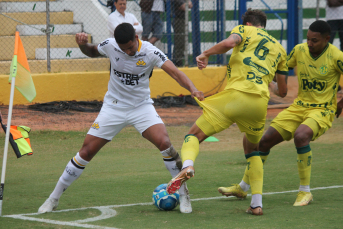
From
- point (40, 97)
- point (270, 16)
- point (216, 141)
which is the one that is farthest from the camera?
point (270, 16)

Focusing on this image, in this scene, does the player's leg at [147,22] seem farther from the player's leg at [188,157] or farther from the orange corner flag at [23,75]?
the player's leg at [188,157]

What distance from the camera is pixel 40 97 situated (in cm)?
1213

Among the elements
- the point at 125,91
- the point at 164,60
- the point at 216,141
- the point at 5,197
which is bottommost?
the point at 216,141

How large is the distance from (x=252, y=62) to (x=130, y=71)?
1.34 metres

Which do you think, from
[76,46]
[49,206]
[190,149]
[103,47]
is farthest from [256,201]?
[76,46]

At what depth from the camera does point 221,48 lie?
4.82 meters

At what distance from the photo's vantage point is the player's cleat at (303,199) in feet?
18.1

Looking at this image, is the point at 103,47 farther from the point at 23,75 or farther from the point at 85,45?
the point at 23,75

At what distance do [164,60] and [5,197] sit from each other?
8.60 feet

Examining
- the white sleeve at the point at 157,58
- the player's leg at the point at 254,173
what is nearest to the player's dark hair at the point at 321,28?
the player's leg at the point at 254,173

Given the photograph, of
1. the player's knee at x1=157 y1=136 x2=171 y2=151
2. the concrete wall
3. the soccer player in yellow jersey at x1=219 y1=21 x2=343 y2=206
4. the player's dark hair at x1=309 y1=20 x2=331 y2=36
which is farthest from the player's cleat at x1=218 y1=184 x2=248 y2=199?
the concrete wall

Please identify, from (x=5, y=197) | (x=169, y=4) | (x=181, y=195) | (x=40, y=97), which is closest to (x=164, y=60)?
(x=181, y=195)

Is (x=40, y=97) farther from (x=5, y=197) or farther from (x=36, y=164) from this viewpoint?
(x=5, y=197)

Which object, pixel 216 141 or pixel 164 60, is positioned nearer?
pixel 164 60
